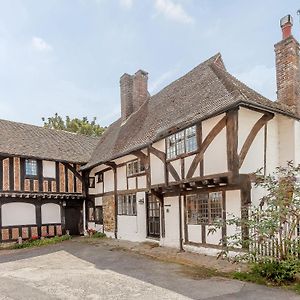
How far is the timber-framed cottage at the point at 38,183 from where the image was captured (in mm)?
16906

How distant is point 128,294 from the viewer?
707cm

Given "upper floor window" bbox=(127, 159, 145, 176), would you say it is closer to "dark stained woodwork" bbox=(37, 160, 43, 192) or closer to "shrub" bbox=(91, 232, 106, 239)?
"shrub" bbox=(91, 232, 106, 239)

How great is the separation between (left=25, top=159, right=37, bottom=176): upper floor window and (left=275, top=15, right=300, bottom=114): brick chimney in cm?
1297

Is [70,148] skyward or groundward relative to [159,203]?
skyward

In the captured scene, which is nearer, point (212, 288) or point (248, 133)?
point (212, 288)

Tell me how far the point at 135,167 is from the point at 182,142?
446cm

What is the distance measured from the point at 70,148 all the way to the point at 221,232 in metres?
12.9

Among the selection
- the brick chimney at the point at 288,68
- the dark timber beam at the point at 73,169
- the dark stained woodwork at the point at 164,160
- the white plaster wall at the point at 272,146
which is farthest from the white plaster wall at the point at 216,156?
the dark timber beam at the point at 73,169

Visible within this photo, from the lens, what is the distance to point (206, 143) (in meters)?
10.8

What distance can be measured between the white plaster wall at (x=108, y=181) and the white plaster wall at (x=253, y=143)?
9260 mm

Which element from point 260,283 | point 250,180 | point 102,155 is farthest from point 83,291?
point 102,155

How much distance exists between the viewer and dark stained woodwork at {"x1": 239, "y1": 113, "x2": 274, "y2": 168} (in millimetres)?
9948

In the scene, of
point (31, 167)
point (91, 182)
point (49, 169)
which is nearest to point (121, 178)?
point (91, 182)

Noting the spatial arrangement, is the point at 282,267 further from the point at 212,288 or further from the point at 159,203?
the point at 159,203
